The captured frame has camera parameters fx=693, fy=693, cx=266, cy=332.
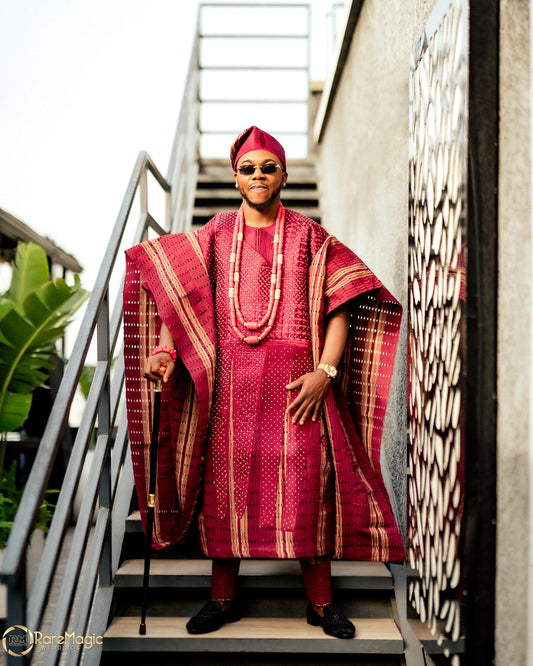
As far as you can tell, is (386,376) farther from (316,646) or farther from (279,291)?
(316,646)

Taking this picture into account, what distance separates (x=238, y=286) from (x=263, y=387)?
0.34m

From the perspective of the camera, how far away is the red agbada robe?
216 cm

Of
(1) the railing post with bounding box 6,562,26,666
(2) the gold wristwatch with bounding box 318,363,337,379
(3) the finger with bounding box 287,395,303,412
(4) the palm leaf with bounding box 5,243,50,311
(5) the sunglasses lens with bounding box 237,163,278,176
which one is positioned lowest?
(1) the railing post with bounding box 6,562,26,666

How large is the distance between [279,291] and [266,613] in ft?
3.58

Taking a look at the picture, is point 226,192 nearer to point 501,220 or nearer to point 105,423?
point 105,423

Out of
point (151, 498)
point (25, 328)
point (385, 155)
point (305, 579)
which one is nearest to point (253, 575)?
point (305, 579)

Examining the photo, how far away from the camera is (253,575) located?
235cm

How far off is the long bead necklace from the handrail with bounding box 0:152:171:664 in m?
0.40

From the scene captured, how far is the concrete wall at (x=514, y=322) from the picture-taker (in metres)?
1.60

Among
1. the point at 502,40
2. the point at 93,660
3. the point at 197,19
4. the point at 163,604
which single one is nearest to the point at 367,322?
the point at 502,40

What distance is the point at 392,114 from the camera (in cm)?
267

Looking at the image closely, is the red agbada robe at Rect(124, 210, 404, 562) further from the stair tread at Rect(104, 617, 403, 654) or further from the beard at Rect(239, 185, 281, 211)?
the stair tread at Rect(104, 617, 403, 654)

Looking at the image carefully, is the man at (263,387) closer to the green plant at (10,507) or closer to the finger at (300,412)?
the finger at (300,412)

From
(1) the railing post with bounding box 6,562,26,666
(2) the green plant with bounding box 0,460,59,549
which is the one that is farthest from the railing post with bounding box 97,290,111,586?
(2) the green plant with bounding box 0,460,59,549
